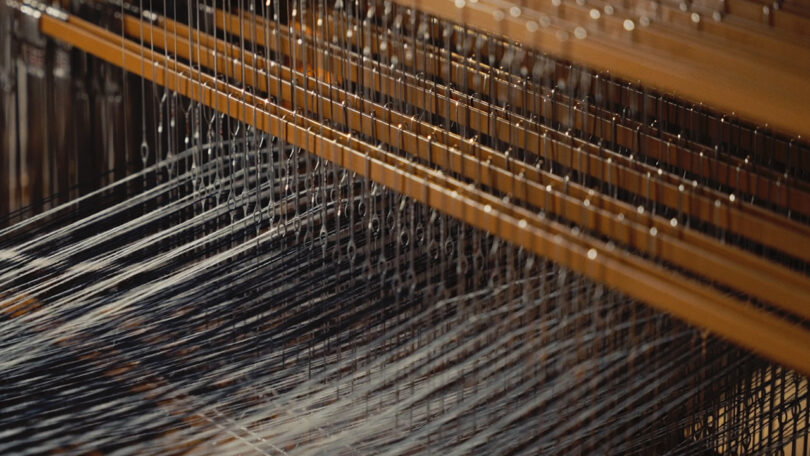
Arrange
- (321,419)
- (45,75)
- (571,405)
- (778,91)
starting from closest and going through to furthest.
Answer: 1. (778,91)
2. (571,405)
3. (321,419)
4. (45,75)

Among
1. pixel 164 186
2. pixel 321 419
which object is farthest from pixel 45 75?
pixel 321 419

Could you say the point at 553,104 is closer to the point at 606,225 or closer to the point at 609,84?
the point at 609,84

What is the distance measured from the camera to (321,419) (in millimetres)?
2336

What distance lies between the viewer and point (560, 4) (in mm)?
1762

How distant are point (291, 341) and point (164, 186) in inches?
24.8

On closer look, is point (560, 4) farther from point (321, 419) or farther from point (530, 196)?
point (321, 419)

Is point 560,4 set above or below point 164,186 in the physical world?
above

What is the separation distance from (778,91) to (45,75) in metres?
2.54

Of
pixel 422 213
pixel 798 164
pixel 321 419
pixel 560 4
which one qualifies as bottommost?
pixel 321 419

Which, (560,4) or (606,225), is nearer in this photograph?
(560,4)

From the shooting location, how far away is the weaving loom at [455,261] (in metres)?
1.76

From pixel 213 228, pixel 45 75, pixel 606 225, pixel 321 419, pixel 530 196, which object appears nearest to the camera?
pixel 606 225

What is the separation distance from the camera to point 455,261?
2.48 metres

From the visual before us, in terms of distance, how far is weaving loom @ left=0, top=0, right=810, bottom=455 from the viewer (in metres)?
1.76
